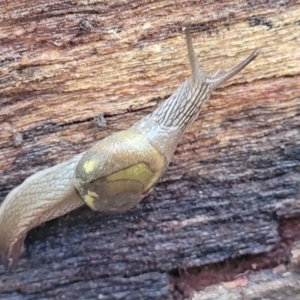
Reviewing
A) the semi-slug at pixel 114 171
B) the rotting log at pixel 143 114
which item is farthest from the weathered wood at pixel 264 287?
the semi-slug at pixel 114 171

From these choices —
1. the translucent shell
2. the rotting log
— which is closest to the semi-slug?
the translucent shell

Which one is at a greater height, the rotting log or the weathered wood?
the rotting log

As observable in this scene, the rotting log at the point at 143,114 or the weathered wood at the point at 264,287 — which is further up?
the rotting log at the point at 143,114

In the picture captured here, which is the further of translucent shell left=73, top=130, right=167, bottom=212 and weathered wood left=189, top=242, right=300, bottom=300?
weathered wood left=189, top=242, right=300, bottom=300

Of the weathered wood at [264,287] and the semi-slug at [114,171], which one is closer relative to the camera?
the semi-slug at [114,171]

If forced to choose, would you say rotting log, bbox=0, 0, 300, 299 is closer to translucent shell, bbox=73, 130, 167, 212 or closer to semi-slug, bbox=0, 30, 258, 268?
semi-slug, bbox=0, 30, 258, 268

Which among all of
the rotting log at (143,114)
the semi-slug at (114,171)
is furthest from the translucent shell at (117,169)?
the rotting log at (143,114)

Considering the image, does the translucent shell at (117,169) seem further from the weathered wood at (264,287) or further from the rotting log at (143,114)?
the weathered wood at (264,287)

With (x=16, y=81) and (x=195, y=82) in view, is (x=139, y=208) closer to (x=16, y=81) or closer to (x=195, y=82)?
(x=195, y=82)

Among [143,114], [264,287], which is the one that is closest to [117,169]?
[143,114]
